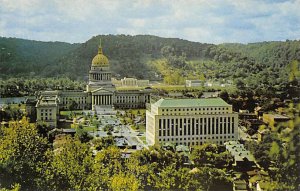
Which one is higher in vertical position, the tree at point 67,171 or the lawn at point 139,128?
the tree at point 67,171

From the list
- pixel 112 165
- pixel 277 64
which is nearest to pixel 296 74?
pixel 112 165

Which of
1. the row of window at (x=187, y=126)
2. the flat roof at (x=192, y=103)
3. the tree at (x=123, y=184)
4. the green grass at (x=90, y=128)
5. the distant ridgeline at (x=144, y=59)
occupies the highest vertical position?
the distant ridgeline at (x=144, y=59)

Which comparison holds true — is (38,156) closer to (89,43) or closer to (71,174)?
(71,174)

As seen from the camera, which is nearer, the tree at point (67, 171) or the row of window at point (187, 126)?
the tree at point (67, 171)

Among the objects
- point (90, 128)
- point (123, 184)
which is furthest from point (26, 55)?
point (123, 184)

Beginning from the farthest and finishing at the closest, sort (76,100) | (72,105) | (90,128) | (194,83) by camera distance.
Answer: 1. (194,83)
2. (76,100)
3. (72,105)
4. (90,128)

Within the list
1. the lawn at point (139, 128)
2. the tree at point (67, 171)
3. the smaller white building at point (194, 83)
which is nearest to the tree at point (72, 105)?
the lawn at point (139, 128)

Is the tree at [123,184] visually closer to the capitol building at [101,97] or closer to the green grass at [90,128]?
the green grass at [90,128]

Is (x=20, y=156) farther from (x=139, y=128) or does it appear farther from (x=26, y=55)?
(x=26, y=55)
